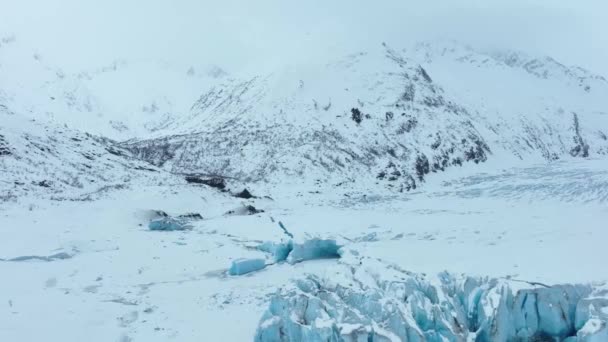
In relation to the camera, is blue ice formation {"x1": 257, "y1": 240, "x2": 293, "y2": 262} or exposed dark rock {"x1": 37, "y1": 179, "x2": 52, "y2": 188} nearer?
blue ice formation {"x1": 257, "y1": 240, "x2": 293, "y2": 262}

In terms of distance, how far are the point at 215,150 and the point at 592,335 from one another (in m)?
51.2

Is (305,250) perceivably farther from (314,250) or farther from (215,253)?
(215,253)

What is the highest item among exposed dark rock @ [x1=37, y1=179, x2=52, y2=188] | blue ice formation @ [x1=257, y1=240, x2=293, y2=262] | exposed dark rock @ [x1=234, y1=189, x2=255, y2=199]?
exposed dark rock @ [x1=37, y1=179, x2=52, y2=188]

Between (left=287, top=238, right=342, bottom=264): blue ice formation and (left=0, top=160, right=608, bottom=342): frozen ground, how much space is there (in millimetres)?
377

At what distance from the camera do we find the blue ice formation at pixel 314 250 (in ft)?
79.0

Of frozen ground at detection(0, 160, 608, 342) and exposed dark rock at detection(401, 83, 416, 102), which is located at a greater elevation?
exposed dark rock at detection(401, 83, 416, 102)

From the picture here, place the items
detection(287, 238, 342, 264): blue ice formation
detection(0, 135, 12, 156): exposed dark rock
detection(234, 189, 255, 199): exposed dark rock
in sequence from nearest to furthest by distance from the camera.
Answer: detection(287, 238, 342, 264): blue ice formation → detection(0, 135, 12, 156): exposed dark rock → detection(234, 189, 255, 199): exposed dark rock

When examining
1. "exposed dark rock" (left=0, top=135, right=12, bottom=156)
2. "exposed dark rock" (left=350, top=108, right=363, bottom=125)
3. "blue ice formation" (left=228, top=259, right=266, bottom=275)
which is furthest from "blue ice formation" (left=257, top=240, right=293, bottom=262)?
"exposed dark rock" (left=350, top=108, right=363, bottom=125)

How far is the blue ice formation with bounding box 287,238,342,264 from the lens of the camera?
2408cm

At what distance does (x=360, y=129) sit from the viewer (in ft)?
214

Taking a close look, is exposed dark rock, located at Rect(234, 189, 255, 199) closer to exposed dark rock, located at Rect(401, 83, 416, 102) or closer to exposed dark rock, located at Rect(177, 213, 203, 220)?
exposed dark rock, located at Rect(177, 213, 203, 220)

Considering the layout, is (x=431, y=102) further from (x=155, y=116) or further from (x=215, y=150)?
(x=155, y=116)

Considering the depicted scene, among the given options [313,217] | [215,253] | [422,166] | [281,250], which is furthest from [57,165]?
[422,166]

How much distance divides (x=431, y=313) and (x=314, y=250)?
32.2 ft
